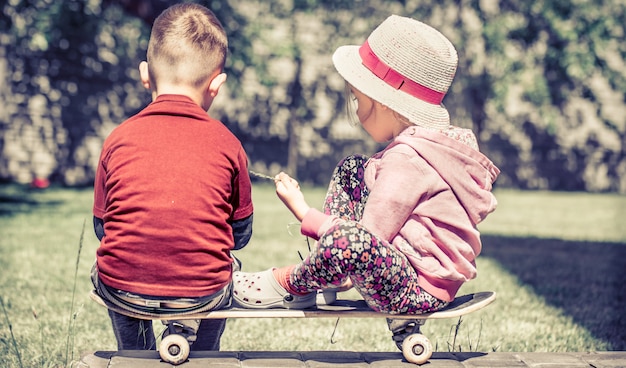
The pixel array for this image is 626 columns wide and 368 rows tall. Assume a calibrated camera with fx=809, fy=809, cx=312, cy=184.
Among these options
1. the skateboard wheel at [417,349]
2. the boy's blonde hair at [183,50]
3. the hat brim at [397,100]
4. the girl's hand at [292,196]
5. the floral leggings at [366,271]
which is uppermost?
the boy's blonde hair at [183,50]

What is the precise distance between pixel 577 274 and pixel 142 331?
4.01 metres

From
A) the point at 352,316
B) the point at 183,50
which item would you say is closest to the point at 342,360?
the point at 352,316

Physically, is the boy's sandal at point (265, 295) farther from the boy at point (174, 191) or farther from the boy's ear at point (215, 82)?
the boy's ear at point (215, 82)

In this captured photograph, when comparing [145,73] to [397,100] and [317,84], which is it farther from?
[317,84]

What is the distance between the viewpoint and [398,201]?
274 cm

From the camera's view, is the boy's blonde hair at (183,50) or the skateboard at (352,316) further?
the boy's blonde hair at (183,50)

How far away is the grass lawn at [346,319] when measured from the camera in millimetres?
3898

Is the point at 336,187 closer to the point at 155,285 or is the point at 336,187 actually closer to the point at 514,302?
the point at 155,285

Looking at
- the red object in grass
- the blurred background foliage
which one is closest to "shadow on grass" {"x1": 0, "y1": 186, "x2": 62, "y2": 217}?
the red object in grass

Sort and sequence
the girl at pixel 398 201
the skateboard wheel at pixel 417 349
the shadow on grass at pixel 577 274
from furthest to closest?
the shadow on grass at pixel 577 274 < the skateboard wheel at pixel 417 349 < the girl at pixel 398 201

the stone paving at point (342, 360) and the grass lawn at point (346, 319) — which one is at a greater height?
the stone paving at point (342, 360)

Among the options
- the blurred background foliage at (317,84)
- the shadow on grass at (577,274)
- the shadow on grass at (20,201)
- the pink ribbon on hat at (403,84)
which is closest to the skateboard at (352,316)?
the pink ribbon on hat at (403,84)

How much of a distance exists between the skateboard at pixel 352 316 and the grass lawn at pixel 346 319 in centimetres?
43

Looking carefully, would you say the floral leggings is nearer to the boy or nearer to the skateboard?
the skateboard
